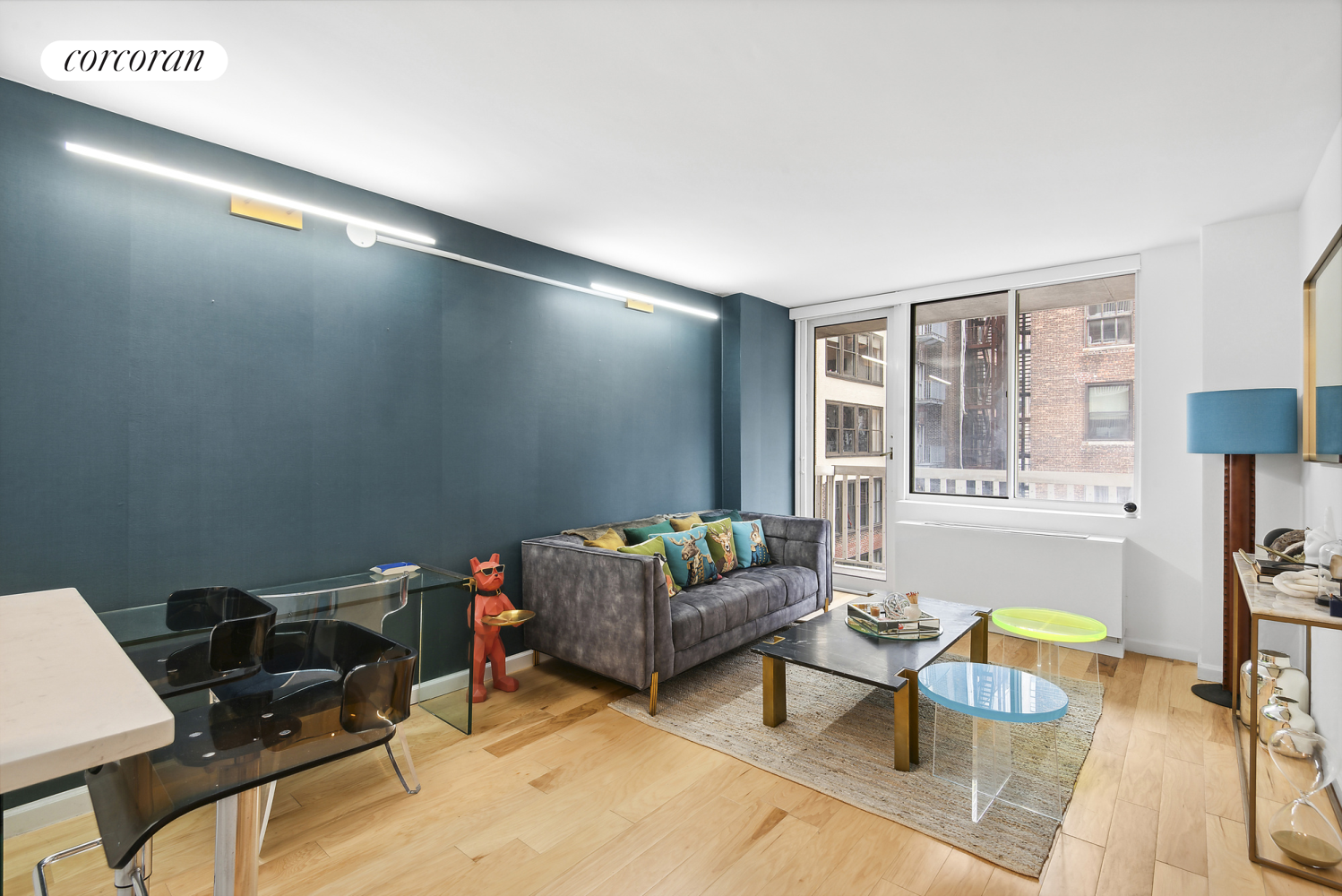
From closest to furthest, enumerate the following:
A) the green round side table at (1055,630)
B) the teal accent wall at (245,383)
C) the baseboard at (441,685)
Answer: the teal accent wall at (245,383), the green round side table at (1055,630), the baseboard at (441,685)

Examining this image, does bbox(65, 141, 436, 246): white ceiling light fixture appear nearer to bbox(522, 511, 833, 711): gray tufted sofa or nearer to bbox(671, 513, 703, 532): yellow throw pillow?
bbox(522, 511, 833, 711): gray tufted sofa

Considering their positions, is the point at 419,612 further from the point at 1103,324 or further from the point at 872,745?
the point at 1103,324

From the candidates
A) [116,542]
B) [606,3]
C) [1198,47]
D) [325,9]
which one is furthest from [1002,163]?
[116,542]

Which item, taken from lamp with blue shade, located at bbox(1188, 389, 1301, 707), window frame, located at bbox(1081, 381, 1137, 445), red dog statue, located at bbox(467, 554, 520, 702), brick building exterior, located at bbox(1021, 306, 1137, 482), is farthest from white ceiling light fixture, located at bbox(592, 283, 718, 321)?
lamp with blue shade, located at bbox(1188, 389, 1301, 707)

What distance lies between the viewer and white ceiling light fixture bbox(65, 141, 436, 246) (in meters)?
2.42

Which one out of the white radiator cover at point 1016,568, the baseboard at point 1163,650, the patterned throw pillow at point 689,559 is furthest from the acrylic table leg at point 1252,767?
the patterned throw pillow at point 689,559

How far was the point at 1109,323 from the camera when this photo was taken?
438 centimetres

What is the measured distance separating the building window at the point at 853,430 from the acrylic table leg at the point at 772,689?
294 centimetres

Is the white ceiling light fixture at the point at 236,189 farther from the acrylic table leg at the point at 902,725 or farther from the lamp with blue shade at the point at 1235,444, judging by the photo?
the lamp with blue shade at the point at 1235,444

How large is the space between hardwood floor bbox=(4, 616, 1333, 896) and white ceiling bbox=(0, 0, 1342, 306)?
8.77 feet

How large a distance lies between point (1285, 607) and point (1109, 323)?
9.52 feet

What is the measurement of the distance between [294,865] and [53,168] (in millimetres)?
2671

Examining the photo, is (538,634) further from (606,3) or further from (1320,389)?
(1320,389)

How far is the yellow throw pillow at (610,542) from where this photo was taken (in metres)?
3.77
